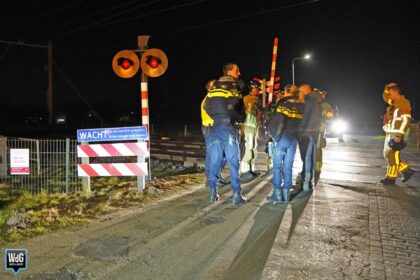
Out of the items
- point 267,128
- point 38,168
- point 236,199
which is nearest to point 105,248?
point 236,199

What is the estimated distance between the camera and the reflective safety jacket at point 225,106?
633 cm

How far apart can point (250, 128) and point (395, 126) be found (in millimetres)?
3168

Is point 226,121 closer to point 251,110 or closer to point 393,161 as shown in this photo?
point 251,110

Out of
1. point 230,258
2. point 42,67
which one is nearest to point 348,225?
point 230,258

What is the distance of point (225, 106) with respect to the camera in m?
6.33

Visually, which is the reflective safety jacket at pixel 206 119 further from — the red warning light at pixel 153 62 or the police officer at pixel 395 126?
the police officer at pixel 395 126

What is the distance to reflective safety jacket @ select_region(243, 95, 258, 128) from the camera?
9062 mm

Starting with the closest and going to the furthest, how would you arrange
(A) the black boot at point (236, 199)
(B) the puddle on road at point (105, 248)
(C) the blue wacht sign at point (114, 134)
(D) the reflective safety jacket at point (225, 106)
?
(B) the puddle on road at point (105, 248), (D) the reflective safety jacket at point (225, 106), (A) the black boot at point (236, 199), (C) the blue wacht sign at point (114, 134)

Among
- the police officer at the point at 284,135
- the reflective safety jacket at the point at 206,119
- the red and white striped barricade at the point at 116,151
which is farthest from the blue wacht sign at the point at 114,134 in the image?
the police officer at the point at 284,135

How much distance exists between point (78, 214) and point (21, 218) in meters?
0.82

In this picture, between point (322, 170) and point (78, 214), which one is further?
point (322, 170)

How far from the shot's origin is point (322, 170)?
1062cm

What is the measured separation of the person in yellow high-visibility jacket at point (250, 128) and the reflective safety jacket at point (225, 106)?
255 centimetres

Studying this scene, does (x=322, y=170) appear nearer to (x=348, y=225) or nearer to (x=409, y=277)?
(x=348, y=225)
